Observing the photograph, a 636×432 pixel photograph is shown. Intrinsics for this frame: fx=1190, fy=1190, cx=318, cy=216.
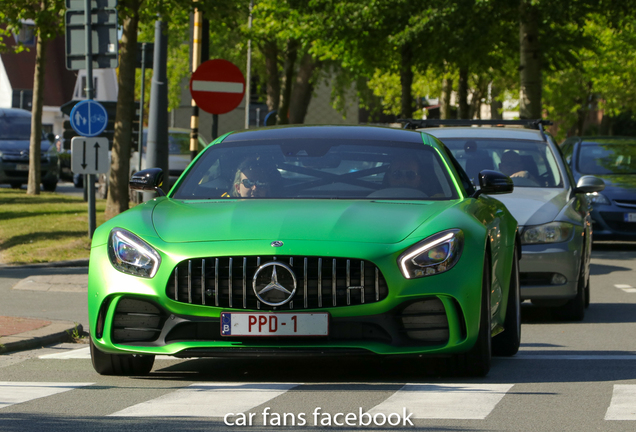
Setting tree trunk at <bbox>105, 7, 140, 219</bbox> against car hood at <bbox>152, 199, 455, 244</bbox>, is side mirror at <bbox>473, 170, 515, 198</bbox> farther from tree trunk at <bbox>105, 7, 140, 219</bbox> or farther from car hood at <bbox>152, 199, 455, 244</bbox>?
tree trunk at <bbox>105, 7, 140, 219</bbox>

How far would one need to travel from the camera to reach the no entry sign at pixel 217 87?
52.5 feet

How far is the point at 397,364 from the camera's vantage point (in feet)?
23.5

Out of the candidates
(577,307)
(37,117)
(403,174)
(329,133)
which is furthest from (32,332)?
(37,117)

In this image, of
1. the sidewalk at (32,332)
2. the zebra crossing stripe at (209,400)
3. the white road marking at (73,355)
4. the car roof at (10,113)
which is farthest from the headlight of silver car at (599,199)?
the car roof at (10,113)

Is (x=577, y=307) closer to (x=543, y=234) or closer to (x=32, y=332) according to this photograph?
(x=543, y=234)

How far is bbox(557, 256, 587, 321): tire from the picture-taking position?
9.95 meters

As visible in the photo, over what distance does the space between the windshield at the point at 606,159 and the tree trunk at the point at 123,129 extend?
7.33m

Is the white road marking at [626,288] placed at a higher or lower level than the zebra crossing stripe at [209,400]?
lower

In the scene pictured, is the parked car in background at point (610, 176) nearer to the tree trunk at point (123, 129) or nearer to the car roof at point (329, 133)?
the tree trunk at point (123, 129)

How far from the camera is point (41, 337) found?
8.38 m

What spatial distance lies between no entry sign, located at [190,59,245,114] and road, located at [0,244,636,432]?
8.00 meters

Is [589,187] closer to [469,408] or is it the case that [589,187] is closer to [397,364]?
[397,364]

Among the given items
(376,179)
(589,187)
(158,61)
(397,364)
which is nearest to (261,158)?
(376,179)

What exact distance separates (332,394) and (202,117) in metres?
71.2
